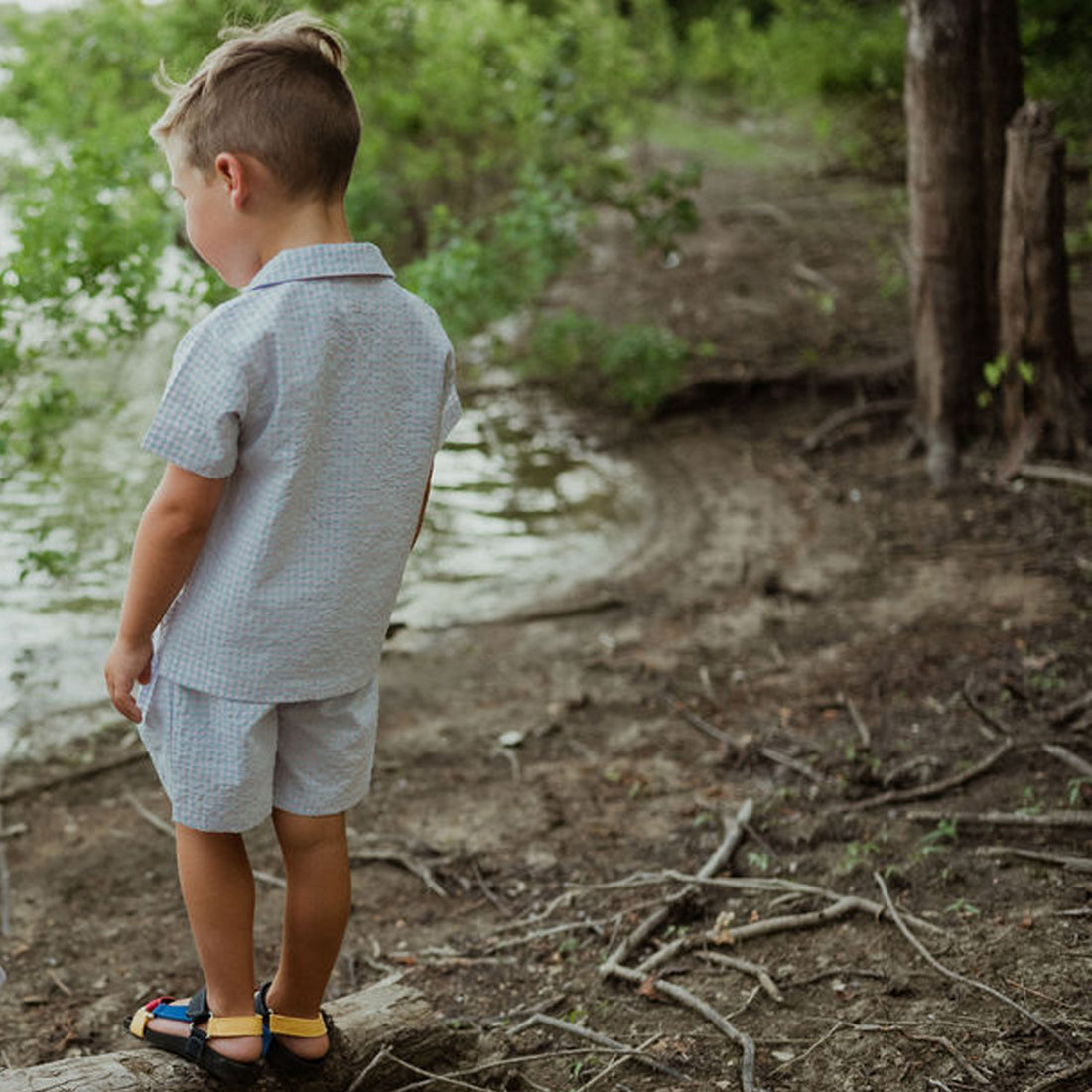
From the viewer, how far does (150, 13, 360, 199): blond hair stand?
232 centimetres

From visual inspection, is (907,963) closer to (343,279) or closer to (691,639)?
(343,279)

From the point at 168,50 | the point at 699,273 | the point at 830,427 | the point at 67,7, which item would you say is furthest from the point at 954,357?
the point at 67,7

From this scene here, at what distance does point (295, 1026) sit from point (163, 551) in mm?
968

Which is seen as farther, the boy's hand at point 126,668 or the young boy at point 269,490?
the boy's hand at point 126,668

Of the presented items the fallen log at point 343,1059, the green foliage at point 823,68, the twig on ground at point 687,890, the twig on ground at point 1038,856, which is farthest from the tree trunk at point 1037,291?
the green foliage at point 823,68

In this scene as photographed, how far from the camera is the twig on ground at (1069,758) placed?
13.2 ft

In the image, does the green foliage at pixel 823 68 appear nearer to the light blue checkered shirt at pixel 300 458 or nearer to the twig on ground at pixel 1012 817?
the twig on ground at pixel 1012 817

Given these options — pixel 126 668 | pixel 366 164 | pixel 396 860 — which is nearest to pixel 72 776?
pixel 396 860

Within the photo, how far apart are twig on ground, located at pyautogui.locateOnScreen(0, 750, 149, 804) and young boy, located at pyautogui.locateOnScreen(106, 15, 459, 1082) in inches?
97.0

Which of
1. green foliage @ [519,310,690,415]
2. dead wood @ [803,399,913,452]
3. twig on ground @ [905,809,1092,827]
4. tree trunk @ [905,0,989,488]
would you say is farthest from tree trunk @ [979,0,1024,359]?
twig on ground @ [905,809,1092,827]

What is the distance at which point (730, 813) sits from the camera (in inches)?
170

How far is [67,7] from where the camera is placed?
8617mm

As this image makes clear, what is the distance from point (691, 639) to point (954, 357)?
2548mm

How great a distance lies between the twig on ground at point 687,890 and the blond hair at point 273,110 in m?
1.99
